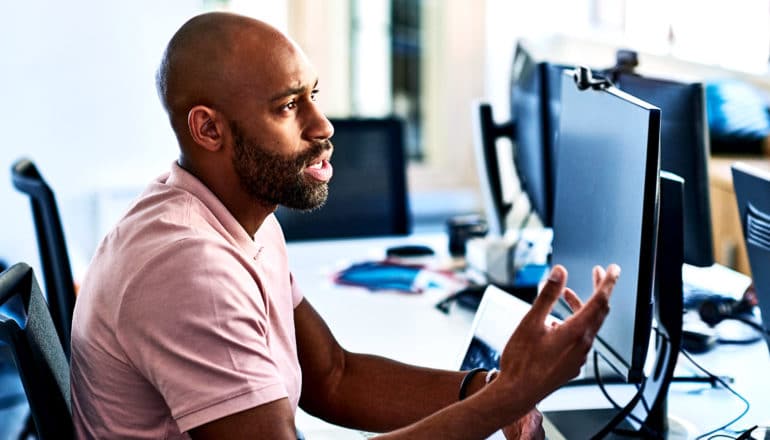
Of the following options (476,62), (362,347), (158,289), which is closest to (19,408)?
(362,347)

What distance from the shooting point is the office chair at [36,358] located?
130cm

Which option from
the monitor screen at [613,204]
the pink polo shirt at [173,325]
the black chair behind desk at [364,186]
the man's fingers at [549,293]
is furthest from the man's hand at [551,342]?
the black chair behind desk at [364,186]

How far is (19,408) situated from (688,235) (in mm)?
2469

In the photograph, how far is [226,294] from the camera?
1.26 metres

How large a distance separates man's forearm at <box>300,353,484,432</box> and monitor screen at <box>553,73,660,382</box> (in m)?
0.25

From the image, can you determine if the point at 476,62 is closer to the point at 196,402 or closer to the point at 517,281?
the point at 517,281

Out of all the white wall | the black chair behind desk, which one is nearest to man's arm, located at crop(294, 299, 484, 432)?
the black chair behind desk

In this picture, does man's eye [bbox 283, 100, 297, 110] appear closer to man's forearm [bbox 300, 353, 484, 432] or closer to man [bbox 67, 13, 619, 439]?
man [bbox 67, 13, 619, 439]

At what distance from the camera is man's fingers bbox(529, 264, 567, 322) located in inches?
46.7

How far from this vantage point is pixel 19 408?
11.6 ft

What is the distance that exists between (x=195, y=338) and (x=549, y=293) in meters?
0.40

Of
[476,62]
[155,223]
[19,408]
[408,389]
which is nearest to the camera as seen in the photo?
[155,223]

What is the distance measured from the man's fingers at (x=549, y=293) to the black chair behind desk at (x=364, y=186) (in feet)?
6.61

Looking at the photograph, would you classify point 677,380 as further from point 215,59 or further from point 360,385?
point 215,59
